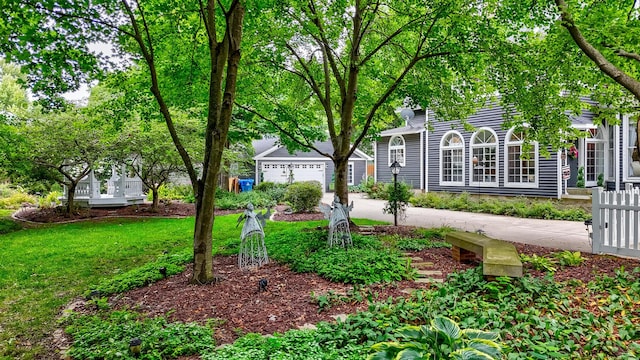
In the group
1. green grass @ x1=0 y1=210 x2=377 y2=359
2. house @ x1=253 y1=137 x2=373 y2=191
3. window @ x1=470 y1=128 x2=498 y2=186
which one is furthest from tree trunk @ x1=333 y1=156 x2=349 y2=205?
house @ x1=253 y1=137 x2=373 y2=191

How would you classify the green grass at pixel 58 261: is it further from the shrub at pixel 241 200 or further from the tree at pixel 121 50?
the shrub at pixel 241 200

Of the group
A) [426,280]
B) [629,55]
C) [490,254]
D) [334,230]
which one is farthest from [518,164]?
[426,280]

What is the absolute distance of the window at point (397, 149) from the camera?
19.1m

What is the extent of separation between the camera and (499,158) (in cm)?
1406

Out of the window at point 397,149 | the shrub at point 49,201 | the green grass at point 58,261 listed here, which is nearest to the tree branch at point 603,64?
the green grass at point 58,261

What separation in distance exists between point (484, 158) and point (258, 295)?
43.2ft

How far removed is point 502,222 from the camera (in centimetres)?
1000

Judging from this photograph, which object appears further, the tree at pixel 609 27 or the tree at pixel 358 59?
the tree at pixel 358 59

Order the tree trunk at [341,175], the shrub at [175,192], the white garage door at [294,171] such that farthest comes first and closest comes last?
the white garage door at [294,171] → the shrub at [175,192] → the tree trunk at [341,175]

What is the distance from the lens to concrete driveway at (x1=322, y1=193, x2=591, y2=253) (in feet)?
22.8

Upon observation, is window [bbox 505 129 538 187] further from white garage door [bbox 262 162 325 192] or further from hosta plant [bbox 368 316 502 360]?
white garage door [bbox 262 162 325 192]

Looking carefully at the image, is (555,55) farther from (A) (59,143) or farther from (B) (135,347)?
(A) (59,143)

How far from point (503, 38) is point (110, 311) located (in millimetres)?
7086

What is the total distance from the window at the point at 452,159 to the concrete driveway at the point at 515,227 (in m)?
3.58
